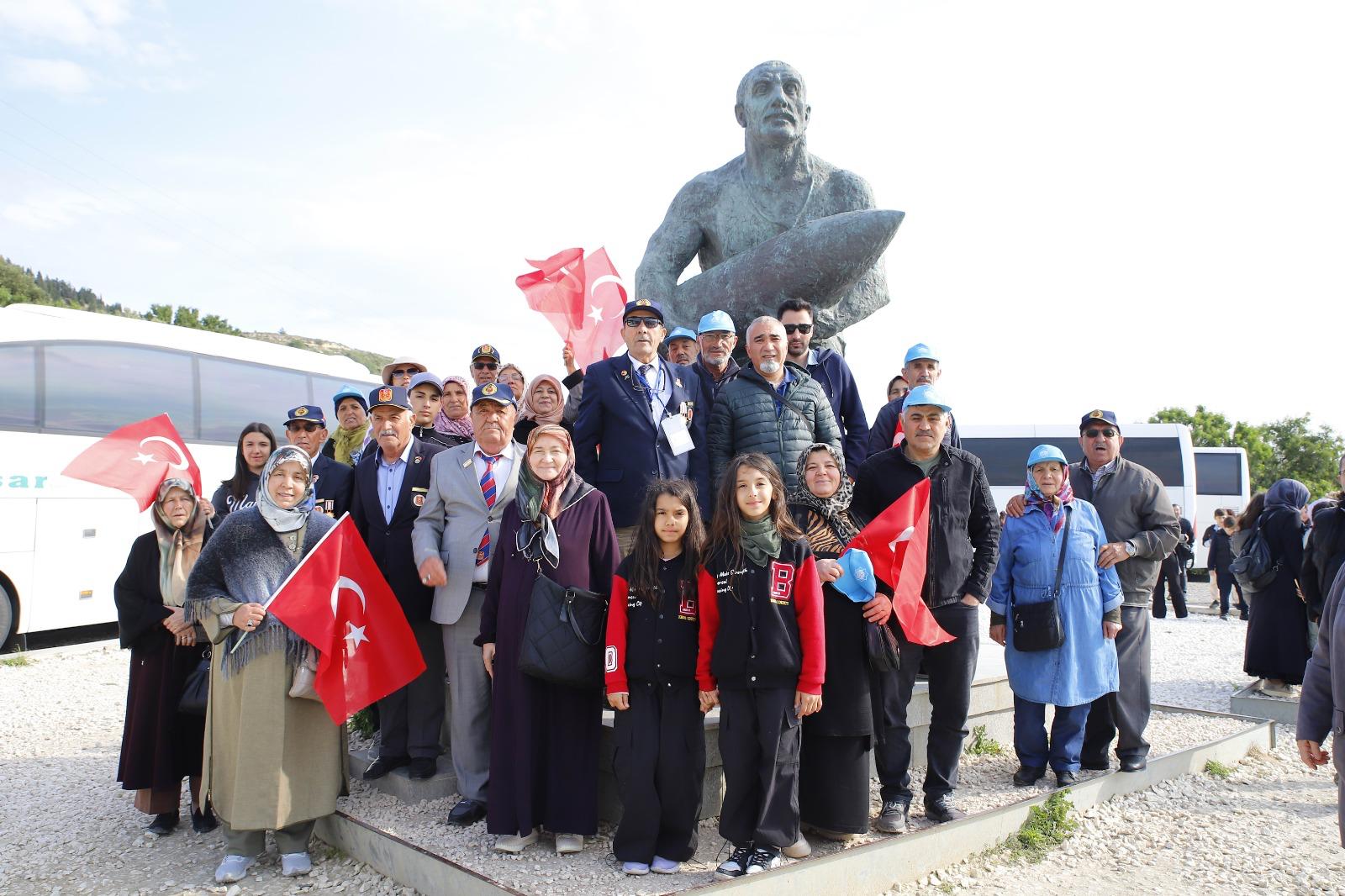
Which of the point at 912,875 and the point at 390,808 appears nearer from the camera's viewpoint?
the point at 912,875

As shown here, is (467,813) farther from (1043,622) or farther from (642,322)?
(1043,622)

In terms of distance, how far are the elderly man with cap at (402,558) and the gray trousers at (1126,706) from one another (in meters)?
3.27

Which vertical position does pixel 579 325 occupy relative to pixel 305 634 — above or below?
above

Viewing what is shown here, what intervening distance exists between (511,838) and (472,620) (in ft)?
2.99

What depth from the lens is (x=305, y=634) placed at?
3457 mm

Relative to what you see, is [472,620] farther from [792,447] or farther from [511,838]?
[792,447]

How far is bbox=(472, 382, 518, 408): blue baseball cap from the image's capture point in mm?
3820

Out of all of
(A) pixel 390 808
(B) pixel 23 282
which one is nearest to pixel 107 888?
(A) pixel 390 808

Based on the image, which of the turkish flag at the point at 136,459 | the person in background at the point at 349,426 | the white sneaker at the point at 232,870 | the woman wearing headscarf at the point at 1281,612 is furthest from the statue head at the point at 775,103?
the woman wearing headscarf at the point at 1281,612

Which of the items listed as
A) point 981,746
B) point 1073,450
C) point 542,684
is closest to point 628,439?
point 542,684

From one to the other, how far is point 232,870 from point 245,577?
1139 millimetres

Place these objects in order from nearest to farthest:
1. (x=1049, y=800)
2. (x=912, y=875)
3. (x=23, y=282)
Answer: (x=912, y=875) < (x=1049, y=800) < (x=23, y=282)

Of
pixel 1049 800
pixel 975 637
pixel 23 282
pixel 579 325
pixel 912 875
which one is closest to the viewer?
pixel 912 875

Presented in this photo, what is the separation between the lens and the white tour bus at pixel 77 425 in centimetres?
838
